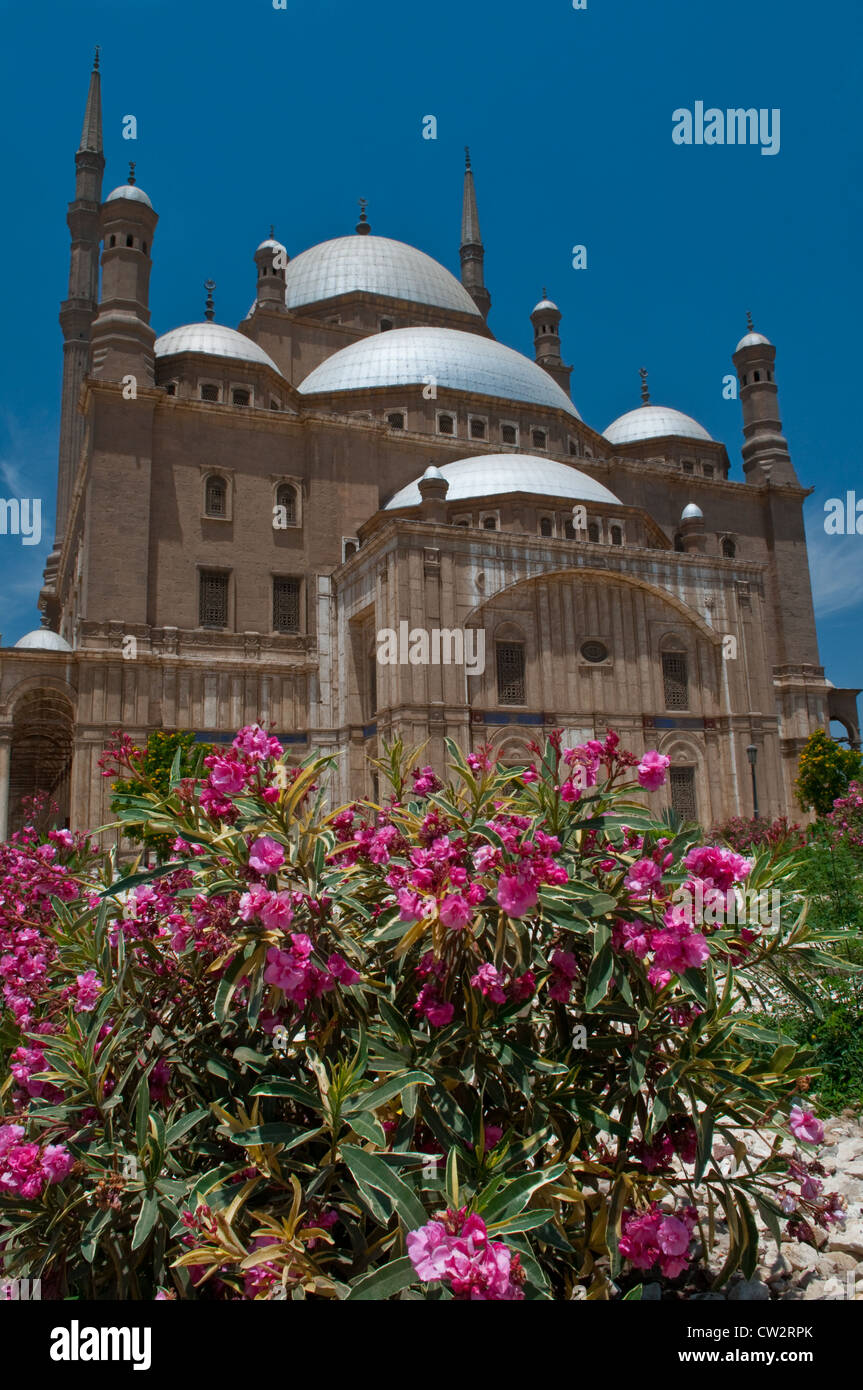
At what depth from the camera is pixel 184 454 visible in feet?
89.9

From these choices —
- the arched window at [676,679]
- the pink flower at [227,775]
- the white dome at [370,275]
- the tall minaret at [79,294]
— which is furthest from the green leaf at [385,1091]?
the white dome at [370,275]

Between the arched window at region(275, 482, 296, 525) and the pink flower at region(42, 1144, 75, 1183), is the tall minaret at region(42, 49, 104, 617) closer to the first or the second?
the arched window at region(275, 482, 296, 525)

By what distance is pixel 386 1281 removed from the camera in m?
2.38

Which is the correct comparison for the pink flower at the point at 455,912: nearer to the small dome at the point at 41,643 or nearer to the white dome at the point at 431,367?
the small dome at the point at 41,643

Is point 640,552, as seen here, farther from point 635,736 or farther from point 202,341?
point 202,341

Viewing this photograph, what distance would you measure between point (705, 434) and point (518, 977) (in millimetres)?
38812

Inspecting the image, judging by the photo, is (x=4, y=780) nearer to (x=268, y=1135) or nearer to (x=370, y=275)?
(x=268, y=1135)

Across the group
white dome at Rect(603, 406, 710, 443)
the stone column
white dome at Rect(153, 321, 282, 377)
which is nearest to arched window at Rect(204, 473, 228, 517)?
white dome at Rect(153, 321, 282, 377)

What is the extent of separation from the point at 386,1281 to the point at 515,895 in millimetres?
1120

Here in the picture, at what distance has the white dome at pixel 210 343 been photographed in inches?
1167

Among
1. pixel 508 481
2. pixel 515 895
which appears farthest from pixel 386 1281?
pixel 508 481

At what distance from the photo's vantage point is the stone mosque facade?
2408 centimetres

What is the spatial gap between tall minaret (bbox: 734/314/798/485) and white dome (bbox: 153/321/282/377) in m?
20.2

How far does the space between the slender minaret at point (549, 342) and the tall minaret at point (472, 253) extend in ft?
10.9
